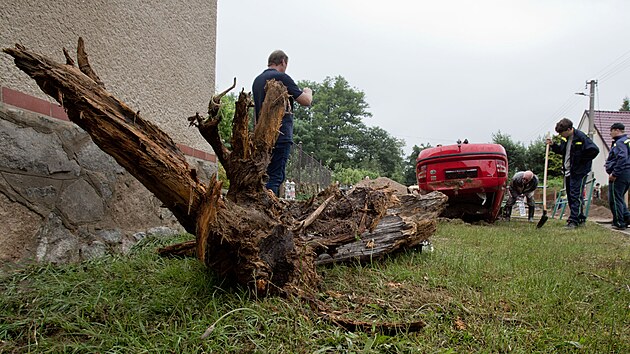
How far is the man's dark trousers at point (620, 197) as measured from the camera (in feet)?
20.4

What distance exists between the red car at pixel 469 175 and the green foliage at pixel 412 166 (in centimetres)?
3315

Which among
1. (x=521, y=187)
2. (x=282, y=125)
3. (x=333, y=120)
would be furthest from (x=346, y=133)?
(x=282, y=125)

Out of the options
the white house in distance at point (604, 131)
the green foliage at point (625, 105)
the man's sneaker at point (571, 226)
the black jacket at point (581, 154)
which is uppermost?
the green foliage at point (625, 105)

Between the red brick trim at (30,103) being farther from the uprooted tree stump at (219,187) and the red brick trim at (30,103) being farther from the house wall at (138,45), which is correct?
the uprooted tree stump at (219,187)

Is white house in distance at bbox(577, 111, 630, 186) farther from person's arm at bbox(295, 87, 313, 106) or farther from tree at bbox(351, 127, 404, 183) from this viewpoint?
person's arm at bbox(295, 87, 313, 106)

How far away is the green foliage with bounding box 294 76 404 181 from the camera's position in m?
43.7

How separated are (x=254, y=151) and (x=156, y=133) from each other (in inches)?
18.9

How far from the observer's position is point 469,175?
6.17 m

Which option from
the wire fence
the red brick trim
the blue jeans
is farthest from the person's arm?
the wire fence

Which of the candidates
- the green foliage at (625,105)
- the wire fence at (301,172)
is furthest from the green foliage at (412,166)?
the wire fence at (301,172)

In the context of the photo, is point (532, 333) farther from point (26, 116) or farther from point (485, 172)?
point (485, 172)

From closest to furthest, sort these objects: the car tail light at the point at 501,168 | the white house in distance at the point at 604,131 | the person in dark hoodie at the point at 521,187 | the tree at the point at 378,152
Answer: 1. the car tail light at the point at 501,168
2. the person in dark hoodie at the point at 521,187
3. the white house in distance at the point at 604,131
4. the tree at the point at 378,152

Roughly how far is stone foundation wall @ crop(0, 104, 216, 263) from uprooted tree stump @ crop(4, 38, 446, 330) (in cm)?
58

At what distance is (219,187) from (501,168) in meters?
5.84
